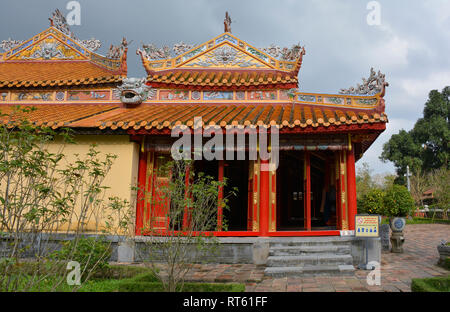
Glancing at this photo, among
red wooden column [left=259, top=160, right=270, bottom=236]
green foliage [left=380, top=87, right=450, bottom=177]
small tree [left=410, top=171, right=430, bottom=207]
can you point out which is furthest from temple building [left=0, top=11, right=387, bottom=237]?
green foliage [left=380, top=87, right=450, bottom=177]

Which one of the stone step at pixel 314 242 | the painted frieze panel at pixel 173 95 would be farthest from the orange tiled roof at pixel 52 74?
the stone step at pixel 314 242

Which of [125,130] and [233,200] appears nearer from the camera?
[125,130]

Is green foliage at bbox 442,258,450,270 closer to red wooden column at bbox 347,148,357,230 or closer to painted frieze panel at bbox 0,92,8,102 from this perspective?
red wooden column at bbox 347,148,357,230

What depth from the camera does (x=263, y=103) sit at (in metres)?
9.88

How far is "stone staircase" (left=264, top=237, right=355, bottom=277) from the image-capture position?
6.29 metres

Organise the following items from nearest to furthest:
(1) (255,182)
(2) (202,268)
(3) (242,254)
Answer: (2) (202,268)
(3) (242,254)
(1) (255,182)

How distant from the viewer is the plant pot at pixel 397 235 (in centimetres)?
900

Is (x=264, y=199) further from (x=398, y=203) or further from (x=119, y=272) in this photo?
(x=398, y=203)
